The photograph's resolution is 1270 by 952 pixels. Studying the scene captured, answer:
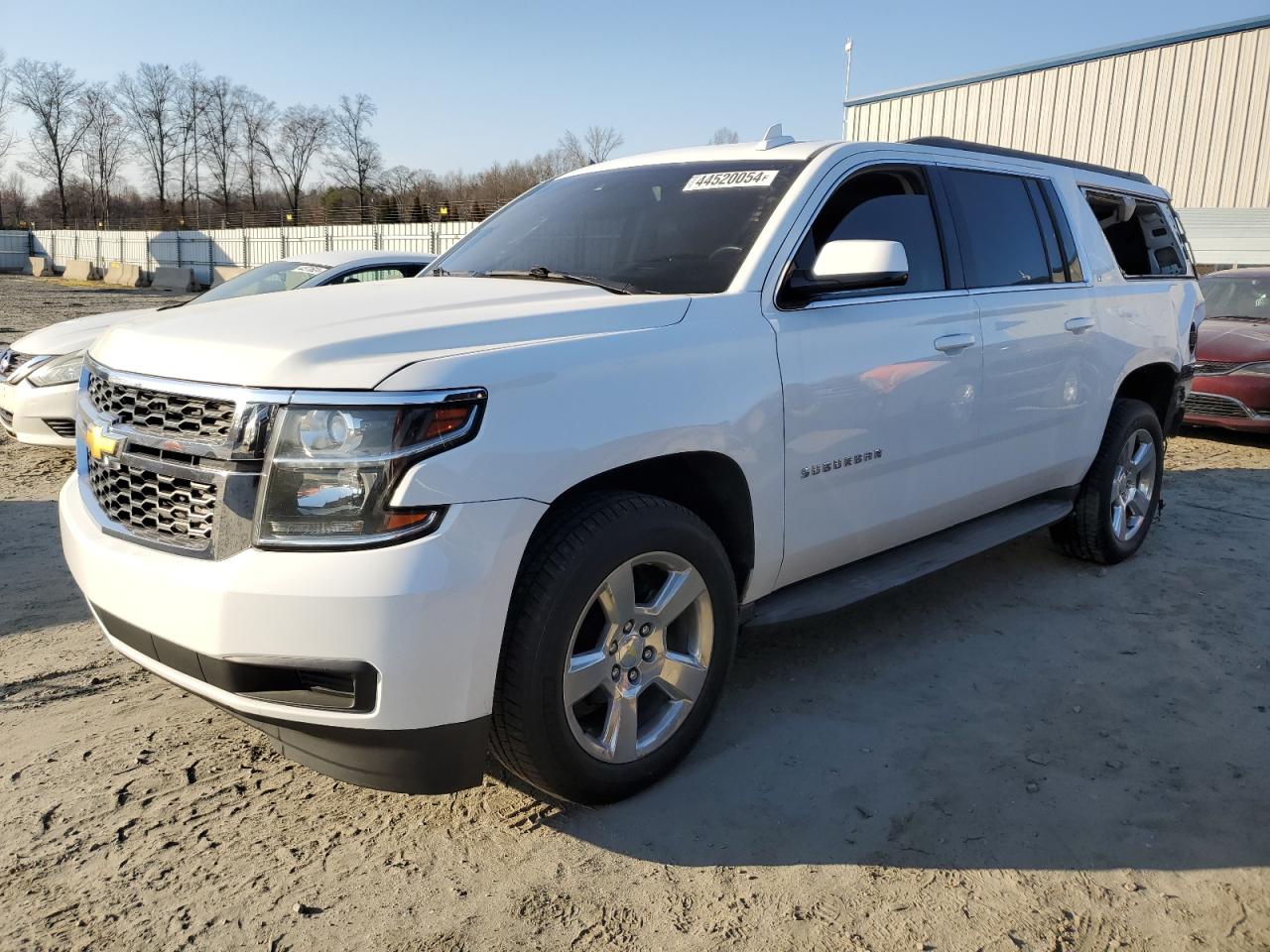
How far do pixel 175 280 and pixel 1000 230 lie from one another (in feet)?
122

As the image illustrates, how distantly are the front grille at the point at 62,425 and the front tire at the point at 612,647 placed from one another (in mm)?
5152

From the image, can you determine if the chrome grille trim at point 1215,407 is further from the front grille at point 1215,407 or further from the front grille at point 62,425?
the front grille at point 62,425

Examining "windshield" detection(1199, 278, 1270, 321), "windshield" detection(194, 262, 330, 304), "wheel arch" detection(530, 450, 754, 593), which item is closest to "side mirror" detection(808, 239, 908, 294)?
"wheel arch" detection(530, 450, 754, 593)

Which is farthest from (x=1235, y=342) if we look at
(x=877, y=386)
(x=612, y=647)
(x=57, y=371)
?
(x=57, y=371)

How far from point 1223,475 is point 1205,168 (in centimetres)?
1593

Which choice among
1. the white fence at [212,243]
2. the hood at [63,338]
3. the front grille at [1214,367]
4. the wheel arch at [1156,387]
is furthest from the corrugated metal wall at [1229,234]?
the hood at [63,338]

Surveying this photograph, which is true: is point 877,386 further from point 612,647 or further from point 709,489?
point 612,647

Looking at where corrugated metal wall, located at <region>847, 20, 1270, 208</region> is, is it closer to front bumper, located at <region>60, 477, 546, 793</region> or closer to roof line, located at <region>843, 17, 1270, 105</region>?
roof line, located at <region>843, 17, 1270, 105</region>

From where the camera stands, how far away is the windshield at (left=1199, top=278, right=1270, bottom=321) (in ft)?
32.6

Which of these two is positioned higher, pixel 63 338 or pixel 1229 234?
pixel 1229 234

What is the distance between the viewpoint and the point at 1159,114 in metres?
20.8

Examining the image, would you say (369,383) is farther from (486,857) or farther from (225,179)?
(225,179)

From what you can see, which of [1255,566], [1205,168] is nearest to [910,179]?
[1255,566]

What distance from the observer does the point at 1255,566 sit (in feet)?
17.4
